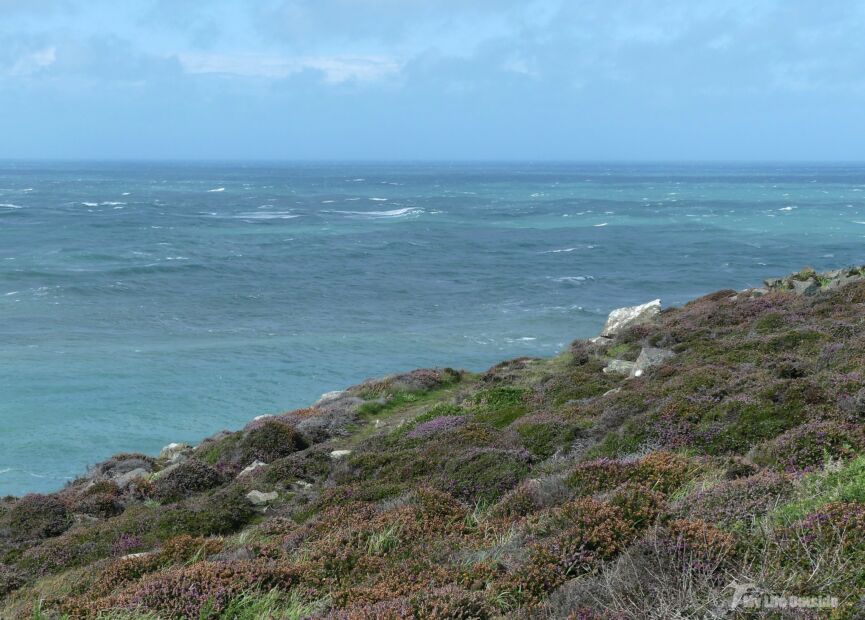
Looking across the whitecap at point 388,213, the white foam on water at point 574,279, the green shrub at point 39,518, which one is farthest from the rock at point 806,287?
the whitecap at point 388,213

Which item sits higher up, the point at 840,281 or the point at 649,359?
the point at 840,281

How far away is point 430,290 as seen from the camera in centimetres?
5319

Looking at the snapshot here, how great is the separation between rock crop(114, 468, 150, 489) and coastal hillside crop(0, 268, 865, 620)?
109 mm

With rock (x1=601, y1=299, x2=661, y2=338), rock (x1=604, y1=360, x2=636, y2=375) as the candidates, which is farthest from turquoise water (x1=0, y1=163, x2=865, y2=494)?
rock (x1=604, y1=360, x2=636, y2=375)

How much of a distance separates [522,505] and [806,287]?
61.3 feet

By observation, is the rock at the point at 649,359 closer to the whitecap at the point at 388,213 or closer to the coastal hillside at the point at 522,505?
the coastal hillside at the point at 522,505

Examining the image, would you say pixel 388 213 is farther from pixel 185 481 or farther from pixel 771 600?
pixel 771 600

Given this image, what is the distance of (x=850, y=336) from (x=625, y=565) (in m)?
13.2

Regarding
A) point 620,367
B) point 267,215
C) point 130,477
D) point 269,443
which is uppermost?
point 267,215

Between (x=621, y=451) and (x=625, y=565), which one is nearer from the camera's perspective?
(x=625, y=565)

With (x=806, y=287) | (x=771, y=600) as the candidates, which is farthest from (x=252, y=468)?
(x=806, y=287)

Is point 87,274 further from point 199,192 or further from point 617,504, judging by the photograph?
point 199,192

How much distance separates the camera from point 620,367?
19891 millimetres

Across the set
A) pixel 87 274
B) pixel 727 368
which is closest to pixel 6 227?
pixel 87 274
